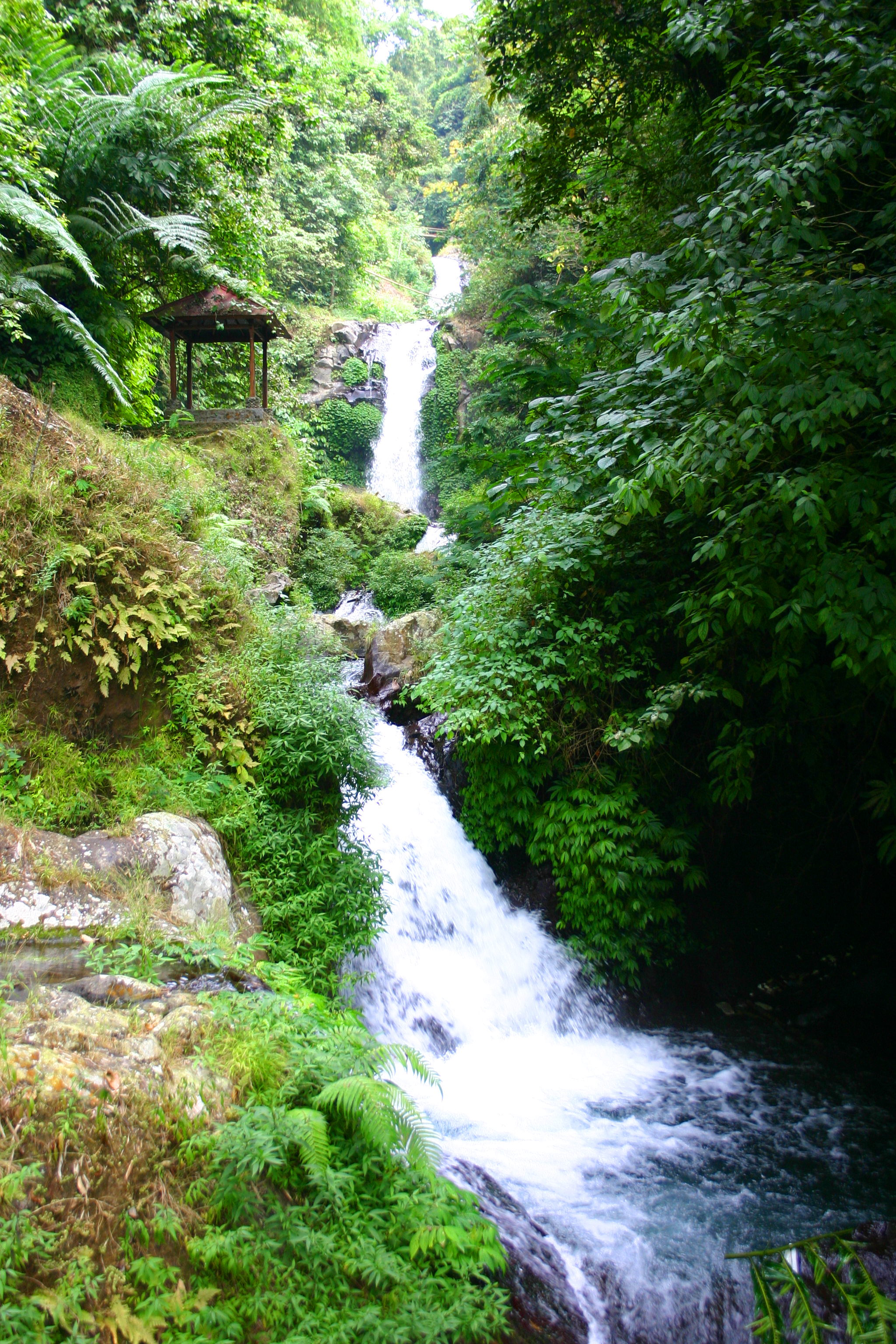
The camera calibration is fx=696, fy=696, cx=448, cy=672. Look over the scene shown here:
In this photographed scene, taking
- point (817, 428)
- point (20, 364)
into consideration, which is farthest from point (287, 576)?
point (817, 428)

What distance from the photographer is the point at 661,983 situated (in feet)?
21.5

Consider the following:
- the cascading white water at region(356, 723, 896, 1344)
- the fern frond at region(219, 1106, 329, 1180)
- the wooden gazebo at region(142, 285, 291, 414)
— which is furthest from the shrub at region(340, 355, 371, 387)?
the fern frond at region(219, 1106, 329, 1180)

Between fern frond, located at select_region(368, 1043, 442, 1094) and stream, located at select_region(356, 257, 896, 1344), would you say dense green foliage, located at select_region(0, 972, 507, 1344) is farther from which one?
stream, located at select_region(356, 257, 896, 1344)

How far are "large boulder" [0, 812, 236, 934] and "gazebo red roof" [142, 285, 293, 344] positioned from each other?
10.1 m

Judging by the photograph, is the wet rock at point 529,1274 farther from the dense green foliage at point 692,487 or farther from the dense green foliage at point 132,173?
the dense green foliage at point 132,173

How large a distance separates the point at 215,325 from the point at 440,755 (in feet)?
30.4

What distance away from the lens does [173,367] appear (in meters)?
12.7

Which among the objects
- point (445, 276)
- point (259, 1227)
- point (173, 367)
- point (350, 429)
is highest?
point (445, 276)

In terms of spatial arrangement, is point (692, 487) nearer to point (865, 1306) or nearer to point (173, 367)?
point (865, 1306)

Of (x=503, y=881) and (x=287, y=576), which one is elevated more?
(x=287, y=576)

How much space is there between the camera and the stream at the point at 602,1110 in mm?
3641

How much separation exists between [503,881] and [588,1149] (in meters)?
2.84

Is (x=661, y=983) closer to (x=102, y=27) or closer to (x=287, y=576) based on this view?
(x=287, y=576)

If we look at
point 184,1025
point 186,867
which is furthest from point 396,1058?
point 186,867
